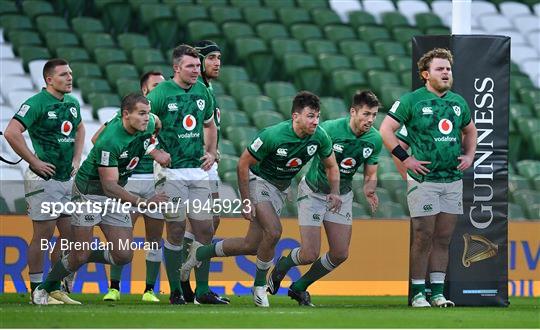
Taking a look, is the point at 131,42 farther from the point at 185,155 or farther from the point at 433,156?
the point at 433,156

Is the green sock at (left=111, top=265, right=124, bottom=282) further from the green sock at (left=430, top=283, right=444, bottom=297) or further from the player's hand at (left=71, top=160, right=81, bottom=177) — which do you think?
the green sock at (left=430, top=283, right=444, bottom=297)

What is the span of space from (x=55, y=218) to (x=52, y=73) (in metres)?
1.26

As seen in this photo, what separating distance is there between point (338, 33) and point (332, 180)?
31.1 feet

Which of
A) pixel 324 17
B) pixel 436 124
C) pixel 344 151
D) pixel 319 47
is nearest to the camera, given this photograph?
pixel 436 124

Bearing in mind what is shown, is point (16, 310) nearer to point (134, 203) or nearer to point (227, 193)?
point (134, 203)

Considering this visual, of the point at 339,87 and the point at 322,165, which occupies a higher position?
the point at 339,87

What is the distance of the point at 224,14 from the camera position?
2039 centimetres

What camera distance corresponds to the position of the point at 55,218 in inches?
461

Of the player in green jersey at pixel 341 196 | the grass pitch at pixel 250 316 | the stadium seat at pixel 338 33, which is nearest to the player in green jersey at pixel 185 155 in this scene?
the grass pitch at pixel 250 316

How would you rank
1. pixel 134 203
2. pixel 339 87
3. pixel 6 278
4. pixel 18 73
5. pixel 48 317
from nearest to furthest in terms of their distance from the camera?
pixel 48 317, pixel 134 203, pixel 6 278, pixel 18 73, pixel 339 87

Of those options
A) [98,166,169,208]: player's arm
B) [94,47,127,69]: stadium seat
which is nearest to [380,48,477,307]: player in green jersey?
[98,166,169,208]: player's arm

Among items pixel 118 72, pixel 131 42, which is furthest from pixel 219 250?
pixel 131 42

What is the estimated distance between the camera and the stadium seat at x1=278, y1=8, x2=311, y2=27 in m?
20.9

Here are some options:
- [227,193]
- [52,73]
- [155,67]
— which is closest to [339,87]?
[155,67]
